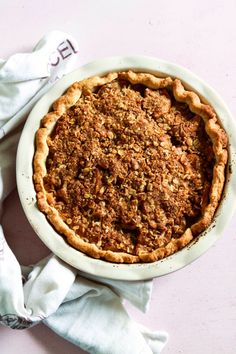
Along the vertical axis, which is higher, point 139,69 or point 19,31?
point 19,31

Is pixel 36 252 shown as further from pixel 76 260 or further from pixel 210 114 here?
pixel 210 114

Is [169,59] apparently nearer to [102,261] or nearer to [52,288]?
[102,261]

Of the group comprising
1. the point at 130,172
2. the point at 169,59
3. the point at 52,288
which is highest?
the point at 169,59

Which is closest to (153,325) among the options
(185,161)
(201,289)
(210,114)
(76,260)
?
(201,289)

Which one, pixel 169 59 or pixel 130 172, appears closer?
pixel 130 172

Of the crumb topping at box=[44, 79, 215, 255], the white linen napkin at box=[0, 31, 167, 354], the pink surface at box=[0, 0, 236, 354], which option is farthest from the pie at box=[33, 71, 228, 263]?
the pink surface at box=[0, 0, 236, 354]

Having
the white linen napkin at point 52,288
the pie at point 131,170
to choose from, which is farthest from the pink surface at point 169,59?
the pie at point 131,170

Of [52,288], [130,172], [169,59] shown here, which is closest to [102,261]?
[52,288]
